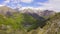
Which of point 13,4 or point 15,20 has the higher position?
point 13,4

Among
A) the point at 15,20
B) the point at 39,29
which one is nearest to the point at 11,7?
the point at 15,20

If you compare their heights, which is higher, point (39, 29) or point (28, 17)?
point (28, 17)

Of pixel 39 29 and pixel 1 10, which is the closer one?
pixel 39 29

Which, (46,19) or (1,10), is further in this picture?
(1,10)

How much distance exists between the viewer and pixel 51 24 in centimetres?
1080

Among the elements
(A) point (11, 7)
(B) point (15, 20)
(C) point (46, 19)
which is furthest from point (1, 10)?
(C) point (46, 19)

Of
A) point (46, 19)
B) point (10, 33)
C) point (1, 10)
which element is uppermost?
point (1, 10)

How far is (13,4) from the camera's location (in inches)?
445

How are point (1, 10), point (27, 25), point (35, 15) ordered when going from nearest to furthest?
point (27, 25), point (35, 15), point (1, 10)

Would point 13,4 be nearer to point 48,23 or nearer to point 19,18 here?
point 19,18

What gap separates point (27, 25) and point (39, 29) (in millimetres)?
982

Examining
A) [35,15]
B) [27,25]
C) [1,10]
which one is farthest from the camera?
[1,10]

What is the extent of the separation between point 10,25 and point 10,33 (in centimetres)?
56

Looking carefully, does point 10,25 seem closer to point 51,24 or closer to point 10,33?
point 10,33
